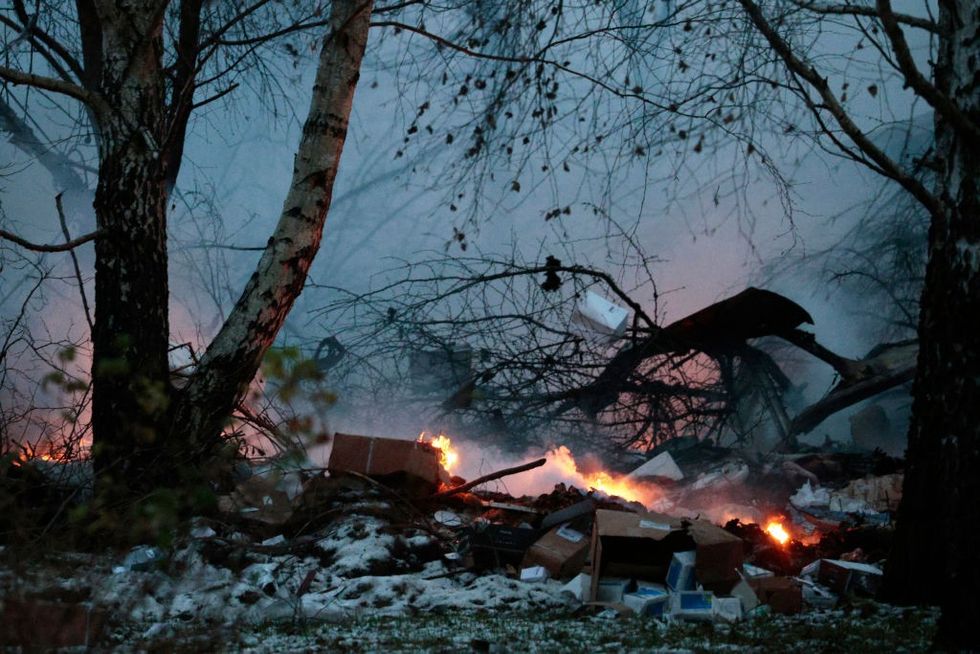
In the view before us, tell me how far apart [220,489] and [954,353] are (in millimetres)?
3681

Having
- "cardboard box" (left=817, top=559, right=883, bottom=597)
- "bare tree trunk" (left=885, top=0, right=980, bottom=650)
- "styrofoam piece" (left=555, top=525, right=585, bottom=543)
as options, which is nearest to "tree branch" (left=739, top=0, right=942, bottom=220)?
"bare tree trunk" (left=885, top=0, right=980, bottom=650)

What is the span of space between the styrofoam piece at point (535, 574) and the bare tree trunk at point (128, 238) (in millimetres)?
1749

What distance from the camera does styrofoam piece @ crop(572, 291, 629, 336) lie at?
6.66 m

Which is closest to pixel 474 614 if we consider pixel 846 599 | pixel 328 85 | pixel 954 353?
pixel 846 599

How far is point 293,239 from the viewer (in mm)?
4109

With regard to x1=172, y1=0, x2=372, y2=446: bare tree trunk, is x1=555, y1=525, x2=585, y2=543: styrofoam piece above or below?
below

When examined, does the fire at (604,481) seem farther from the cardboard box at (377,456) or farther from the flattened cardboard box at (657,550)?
the flattened cardboard box at (657,550)

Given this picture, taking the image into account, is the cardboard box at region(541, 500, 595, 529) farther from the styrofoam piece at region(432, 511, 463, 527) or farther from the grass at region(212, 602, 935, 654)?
the grass at region(212, 602, 935, 654)

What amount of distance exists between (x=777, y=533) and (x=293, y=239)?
3089 mm

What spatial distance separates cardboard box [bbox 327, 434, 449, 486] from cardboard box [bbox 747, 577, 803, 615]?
207 cm

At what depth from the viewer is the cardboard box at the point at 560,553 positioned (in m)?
3.98

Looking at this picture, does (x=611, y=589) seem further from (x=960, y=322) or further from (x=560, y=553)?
(x=960, y=322)

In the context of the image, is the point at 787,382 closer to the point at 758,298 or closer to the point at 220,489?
the point at 758,298

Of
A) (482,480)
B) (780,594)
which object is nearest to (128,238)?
(482,480)
